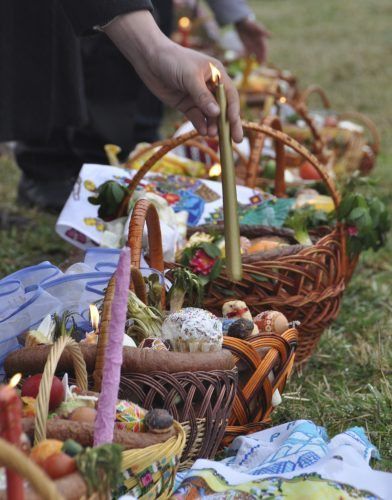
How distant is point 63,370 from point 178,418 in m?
0.20

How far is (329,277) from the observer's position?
1.84 m

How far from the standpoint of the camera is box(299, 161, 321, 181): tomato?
2.80 metres

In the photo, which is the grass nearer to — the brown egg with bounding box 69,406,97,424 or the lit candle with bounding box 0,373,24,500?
the brown egg with bounding box 69,406,97,424

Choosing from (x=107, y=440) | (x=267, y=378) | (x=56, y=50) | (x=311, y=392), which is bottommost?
(x=311, y=392)

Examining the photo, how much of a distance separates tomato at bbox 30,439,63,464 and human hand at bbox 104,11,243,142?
637mm

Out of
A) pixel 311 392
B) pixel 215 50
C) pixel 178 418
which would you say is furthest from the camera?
pixel 215 50

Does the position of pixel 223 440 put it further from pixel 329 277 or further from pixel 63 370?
pixel 329 277

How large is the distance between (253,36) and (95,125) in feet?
3.32

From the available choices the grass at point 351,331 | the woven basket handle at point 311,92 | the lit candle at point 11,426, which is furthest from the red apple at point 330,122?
the lit candle at point 11,426

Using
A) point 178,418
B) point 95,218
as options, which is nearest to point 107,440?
point 178,418

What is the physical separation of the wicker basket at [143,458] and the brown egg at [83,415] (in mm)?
77

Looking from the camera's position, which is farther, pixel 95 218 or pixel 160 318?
pixel 95 218

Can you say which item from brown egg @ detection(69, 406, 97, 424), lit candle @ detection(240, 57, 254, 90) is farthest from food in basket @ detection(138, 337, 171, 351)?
lit candle @ detection(240, 57, 254, 90)

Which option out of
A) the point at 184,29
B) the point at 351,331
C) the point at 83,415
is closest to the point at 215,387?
the point at 83,415
